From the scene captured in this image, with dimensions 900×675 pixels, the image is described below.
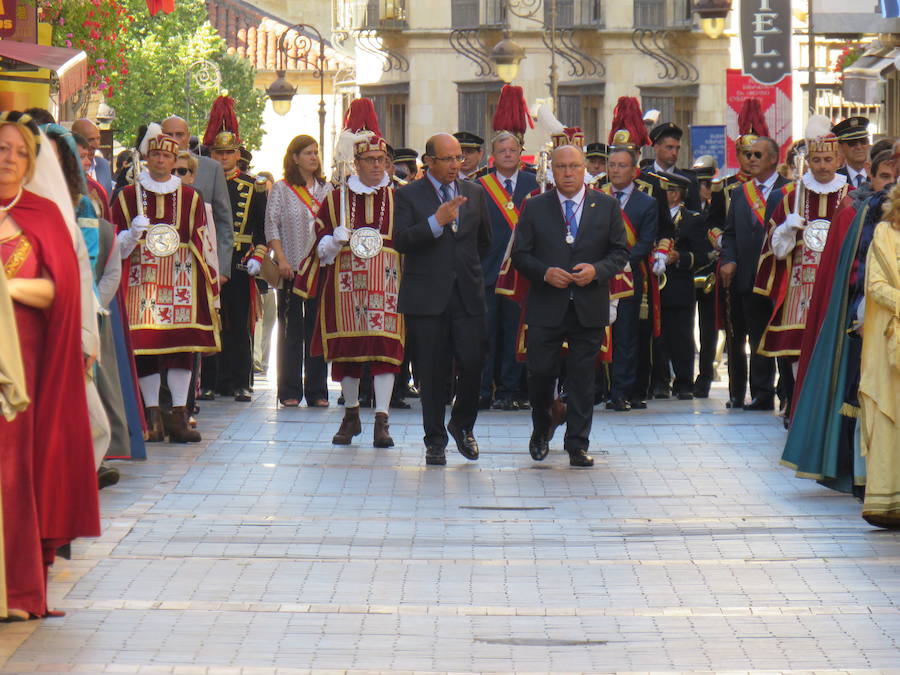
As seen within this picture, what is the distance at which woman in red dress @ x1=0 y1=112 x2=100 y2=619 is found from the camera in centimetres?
796

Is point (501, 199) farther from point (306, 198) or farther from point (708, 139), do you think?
point (708, 139)

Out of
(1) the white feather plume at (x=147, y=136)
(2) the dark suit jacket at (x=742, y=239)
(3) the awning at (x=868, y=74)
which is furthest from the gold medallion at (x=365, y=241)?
(3) the awning at (x=868, y=74)

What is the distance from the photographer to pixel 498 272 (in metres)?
17.2

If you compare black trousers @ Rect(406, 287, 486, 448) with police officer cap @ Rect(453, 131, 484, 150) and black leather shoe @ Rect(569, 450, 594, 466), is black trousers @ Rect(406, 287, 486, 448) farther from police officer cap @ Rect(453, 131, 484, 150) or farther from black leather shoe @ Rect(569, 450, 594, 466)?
police officer cap @ Rect(453, 131, 484, 150)

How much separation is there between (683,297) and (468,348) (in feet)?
16.3

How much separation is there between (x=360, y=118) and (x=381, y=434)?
2.89 m

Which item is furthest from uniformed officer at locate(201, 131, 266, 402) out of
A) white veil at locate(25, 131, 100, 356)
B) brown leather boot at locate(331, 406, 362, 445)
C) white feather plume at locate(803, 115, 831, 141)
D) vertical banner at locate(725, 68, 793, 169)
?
white veil at locate(25, 131, 100, 356)

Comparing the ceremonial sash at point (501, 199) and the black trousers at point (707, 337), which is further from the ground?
the ceremonial sash at point (501, 199)

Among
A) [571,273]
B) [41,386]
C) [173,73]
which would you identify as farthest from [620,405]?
[173,73]

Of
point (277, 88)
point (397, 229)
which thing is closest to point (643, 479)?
point (397, 229)

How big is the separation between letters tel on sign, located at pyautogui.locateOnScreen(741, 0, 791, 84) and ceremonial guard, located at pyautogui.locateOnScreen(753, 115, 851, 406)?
893 cm

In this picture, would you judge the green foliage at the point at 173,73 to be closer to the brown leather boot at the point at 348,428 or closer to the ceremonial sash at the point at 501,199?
the ceremonial sash at the point at 501,199

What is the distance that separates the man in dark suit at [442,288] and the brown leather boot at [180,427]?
5.88 feet

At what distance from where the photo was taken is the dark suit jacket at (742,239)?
16391 mm
